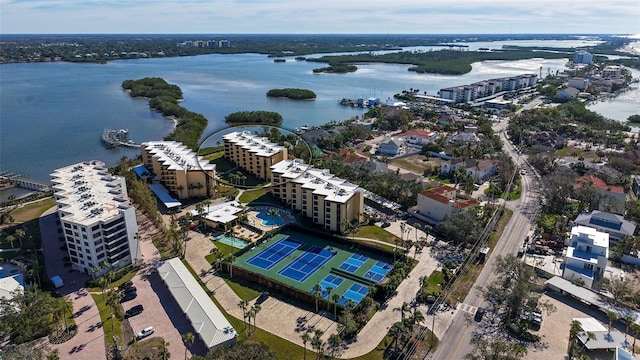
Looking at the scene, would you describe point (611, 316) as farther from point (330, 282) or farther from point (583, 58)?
point (583, 58)

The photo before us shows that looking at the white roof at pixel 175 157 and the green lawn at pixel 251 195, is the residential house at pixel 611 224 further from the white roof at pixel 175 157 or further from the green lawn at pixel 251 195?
the white roof at pixel 175 157

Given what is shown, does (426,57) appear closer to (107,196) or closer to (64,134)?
(64,134)

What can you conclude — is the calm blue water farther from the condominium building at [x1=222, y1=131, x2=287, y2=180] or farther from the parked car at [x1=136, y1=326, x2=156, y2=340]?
the parked car at [x1=136, y1=326, x2=156, y2=340]

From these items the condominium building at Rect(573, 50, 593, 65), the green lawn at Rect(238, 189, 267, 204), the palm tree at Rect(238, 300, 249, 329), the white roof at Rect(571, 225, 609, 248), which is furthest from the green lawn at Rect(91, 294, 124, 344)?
the condominium building at Rect(573, 50, 593, 65)

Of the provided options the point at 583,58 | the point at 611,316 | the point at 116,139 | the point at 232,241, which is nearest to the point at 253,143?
the point at 232,241

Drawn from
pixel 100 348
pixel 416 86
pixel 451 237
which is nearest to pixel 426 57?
pixel 416 86

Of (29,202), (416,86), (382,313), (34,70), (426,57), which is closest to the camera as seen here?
(382,313)
